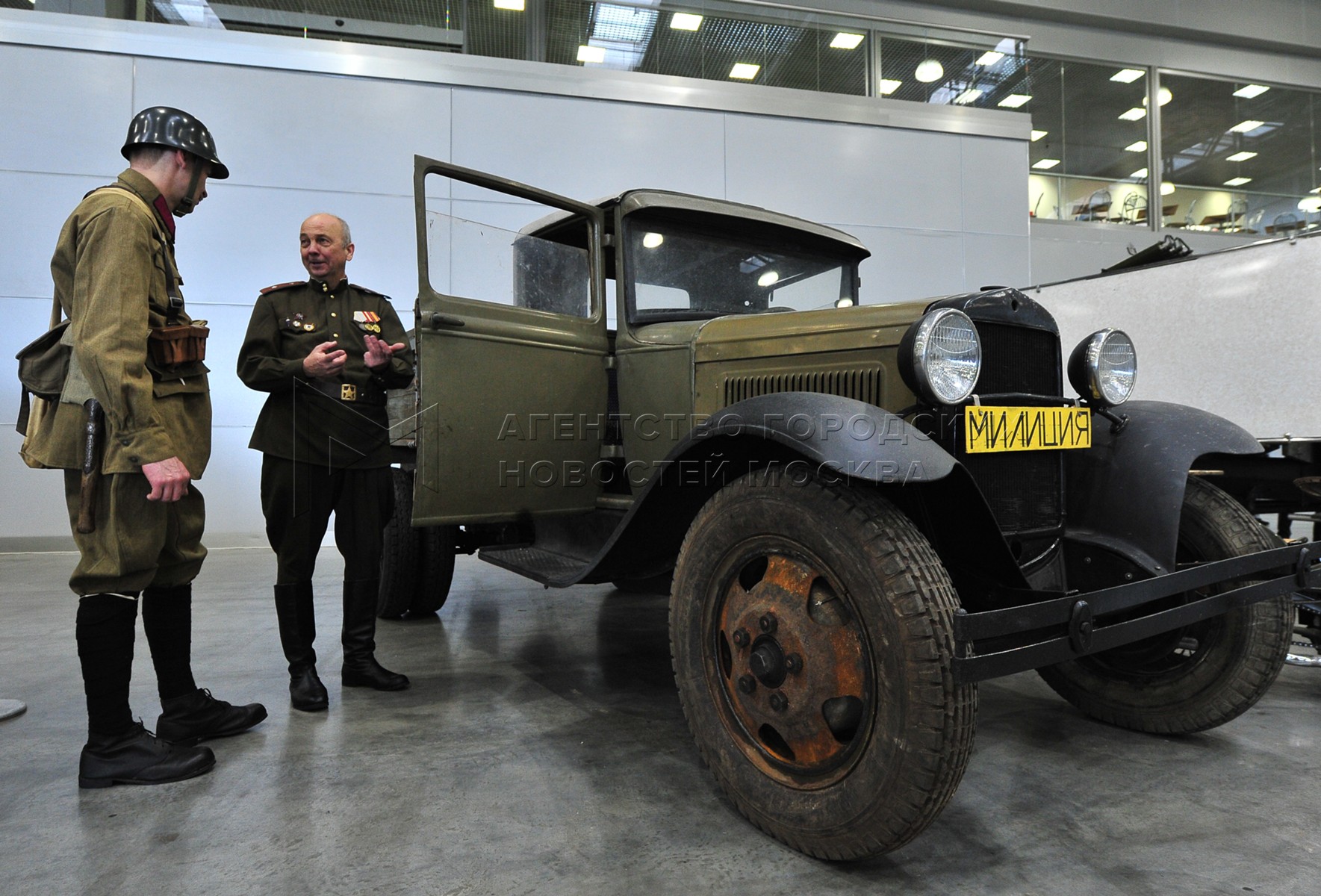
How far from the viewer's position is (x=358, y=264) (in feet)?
21.6

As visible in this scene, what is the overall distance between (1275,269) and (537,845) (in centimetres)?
442

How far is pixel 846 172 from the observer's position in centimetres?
780

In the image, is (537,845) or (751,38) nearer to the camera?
(537,845)

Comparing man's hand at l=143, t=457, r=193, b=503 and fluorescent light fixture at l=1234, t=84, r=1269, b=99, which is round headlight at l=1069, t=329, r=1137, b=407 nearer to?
man's hand at l=143, t=457, r=193, b=503

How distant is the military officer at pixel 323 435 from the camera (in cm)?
257

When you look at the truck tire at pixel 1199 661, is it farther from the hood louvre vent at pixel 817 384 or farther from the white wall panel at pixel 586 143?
the white wall panel at pixel 586 143

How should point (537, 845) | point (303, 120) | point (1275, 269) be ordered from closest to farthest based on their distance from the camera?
point (537, 845), point (1275, 269), point (303, 120)

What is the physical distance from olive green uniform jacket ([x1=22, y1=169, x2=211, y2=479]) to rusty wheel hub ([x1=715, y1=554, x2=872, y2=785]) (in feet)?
5.19

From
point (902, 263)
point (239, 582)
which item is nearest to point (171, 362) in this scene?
point (239, 582)

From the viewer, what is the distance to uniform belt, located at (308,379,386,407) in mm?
2590

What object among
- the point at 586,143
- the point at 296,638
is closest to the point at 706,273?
the point at 296,638

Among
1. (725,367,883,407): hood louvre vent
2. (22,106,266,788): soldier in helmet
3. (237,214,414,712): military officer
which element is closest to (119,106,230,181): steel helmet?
(22,106,266,788): soldier in helmet

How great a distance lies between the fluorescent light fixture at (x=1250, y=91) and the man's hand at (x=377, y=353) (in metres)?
13.7

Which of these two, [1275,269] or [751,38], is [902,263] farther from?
[1275,269]
